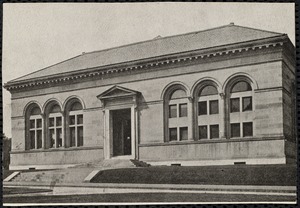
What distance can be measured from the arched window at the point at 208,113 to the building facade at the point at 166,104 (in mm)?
56

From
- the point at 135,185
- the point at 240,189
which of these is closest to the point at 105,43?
the point at 135,185

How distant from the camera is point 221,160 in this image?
25.7 meters

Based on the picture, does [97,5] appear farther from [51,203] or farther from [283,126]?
[283,126]

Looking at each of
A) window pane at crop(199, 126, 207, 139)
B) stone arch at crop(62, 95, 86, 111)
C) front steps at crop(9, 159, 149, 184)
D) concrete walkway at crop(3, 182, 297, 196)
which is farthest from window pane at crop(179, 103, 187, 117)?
concrete walkway at crop(3, 182, 297, 196)

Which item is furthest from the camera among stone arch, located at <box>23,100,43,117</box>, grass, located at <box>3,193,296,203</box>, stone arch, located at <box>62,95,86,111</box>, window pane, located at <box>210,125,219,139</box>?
stone arch, located at <box>23,100,43,117</box>

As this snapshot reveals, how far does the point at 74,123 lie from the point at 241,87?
10.8 meters

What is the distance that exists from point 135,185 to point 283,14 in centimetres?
1018

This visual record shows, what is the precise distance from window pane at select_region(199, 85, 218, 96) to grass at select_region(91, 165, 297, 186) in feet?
16.0

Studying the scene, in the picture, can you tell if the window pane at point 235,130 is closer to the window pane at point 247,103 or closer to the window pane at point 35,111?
the window pane at point 247,103

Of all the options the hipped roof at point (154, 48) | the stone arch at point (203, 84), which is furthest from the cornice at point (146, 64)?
the stone arch at point (203, 84)

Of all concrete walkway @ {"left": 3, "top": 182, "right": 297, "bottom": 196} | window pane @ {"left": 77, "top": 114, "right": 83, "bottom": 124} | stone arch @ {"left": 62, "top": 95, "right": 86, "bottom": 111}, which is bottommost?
concrete walkway @ {"left": 3, "top": 182, "right": 297, "bottom": 196}

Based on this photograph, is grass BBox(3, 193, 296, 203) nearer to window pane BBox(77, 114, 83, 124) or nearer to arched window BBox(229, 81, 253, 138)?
arched window BBox(229, 81, 253, 138)

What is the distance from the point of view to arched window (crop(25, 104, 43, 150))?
98.3 feet

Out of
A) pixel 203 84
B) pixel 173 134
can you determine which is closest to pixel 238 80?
pixel 203 84
